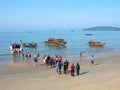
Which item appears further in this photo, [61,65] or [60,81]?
[61,65]

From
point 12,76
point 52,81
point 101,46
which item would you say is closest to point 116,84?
point 52,81

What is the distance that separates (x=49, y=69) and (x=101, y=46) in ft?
143

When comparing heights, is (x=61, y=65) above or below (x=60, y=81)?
above

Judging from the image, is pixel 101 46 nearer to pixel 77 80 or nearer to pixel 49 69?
pixel 49 69

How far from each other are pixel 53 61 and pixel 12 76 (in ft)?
20.3

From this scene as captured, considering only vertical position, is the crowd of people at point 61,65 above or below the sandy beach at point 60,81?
above

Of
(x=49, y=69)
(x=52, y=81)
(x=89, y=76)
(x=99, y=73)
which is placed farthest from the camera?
(x=49, y=69)

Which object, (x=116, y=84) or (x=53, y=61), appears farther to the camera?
(x=53, y=61)

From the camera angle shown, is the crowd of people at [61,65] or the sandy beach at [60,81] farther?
the crowd of people at [61,65]

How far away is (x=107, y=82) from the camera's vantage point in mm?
21203

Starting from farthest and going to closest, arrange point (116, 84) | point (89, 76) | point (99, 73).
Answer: point (99, 73) → point (89, 76) → point (116, 84)

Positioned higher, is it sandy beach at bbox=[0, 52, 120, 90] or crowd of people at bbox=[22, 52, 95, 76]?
crowd of people at bbox=[22, 52, 95, 76]

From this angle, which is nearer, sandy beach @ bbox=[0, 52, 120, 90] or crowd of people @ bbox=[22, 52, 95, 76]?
sandy beach @ bbox=[0, 52, 120, 90]

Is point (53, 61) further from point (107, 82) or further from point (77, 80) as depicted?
point (107, 82)
